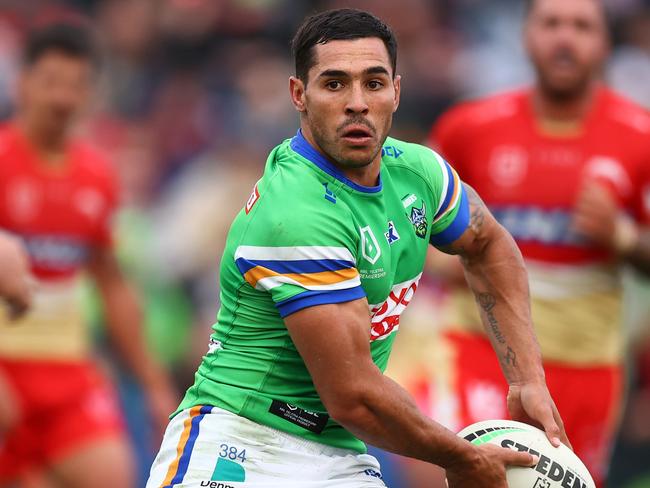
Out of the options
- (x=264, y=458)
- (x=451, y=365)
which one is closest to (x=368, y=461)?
(x=264, y=458)

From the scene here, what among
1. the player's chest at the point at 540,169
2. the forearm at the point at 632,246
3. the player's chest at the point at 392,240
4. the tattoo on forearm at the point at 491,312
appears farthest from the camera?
the player's chest at the point at 540,169

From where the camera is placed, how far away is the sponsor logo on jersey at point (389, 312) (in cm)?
478

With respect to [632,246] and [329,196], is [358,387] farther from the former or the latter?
[632,246]

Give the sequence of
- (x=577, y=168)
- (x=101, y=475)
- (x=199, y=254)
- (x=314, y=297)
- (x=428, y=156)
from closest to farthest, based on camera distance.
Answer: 1. (x=314, y=297)
2. (x=428, y=156)
3. (x=577, y=168)
4. (x=101, y=475)
5. (x=199, y=254)

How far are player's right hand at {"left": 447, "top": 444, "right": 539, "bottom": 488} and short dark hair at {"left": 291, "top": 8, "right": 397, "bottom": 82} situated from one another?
1.37 meters

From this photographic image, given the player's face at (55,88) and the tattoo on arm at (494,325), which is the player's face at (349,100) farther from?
the player's face at (55,88)

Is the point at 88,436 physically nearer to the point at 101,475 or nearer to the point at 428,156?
the point at 101,475

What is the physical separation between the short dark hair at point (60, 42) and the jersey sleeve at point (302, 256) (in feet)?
15.1

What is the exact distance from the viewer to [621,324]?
7633mm

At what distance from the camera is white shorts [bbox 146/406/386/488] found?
4629 millimetres

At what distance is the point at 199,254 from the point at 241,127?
2.17 meters

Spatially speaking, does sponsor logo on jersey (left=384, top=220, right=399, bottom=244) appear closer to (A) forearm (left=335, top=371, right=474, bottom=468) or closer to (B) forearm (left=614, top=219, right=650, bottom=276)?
(A) forearm (left=335, top=371, right=474, bottom=468)

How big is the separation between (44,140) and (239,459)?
15.3ft

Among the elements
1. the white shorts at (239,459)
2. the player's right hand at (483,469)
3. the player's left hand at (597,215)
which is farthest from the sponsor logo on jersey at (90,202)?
the player's right hand at (483,469)
